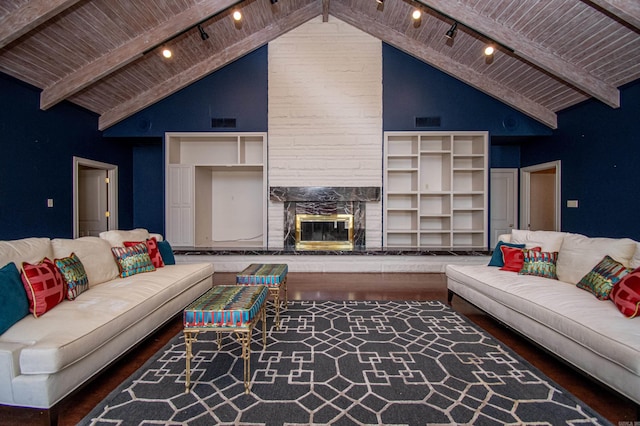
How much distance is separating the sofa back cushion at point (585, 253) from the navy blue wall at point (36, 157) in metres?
6.44

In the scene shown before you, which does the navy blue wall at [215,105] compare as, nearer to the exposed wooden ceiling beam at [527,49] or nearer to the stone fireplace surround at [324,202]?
the stone fireplace surround at [324,202]

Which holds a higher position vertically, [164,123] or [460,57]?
[460,57]

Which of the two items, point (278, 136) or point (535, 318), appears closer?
point (535, 318)

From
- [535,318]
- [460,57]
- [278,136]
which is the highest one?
[460,57]

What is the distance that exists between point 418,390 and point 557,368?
1136 mm

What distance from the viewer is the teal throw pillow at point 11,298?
1.72m

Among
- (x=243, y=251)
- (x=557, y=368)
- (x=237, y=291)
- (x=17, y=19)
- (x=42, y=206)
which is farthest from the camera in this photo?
(x=243, y=251)

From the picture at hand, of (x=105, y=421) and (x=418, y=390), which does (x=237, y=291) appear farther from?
(x=418, y=390)

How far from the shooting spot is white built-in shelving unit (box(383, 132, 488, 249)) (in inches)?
234

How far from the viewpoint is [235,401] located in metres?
1.73

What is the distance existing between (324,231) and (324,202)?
59cm

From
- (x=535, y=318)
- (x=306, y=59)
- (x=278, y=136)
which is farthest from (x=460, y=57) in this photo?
(x=535, y=318)

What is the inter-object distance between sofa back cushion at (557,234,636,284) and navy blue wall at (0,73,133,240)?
6442 mm

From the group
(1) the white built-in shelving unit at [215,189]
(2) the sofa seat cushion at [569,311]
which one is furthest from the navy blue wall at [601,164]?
(1) the white built-in shelving unit at [215,189]
